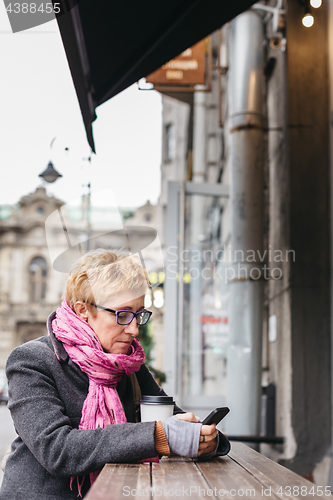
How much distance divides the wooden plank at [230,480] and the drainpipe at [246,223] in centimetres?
268

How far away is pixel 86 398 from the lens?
1694 millimetres

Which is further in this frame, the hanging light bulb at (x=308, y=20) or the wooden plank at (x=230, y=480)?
the hanging light bulb at (x=308, y=20)

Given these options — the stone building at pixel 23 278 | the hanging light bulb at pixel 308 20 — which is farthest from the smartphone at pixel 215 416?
the stone building at pixel 23 278

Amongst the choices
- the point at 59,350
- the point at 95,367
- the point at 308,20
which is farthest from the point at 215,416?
the point at 308,20

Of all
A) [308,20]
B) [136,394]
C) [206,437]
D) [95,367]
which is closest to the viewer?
[206,437]

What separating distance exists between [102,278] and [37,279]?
40.6 meters

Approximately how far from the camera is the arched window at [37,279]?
1599 inches

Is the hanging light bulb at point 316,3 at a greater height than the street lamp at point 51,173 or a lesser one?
greater

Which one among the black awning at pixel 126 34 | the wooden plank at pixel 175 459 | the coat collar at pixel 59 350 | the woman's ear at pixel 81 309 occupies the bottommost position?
the wooden plank at pixel 175 459

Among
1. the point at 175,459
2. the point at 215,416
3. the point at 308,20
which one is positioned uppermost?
the point at 308,20

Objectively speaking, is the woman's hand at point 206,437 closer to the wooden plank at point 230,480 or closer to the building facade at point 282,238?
the wooden plank at point 230,480

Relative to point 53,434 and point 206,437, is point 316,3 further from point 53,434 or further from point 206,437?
point 53,434

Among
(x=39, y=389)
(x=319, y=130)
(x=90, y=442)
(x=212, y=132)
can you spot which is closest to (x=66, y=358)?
(x=39, y=389)

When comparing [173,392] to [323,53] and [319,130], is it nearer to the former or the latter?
[319,130]
